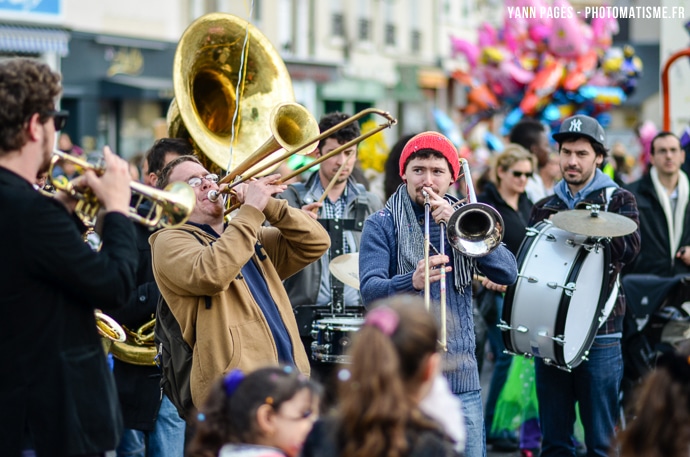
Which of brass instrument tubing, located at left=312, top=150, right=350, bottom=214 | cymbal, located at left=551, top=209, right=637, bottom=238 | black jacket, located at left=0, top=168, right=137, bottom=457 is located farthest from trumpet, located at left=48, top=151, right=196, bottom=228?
cymbal, located at left=551, top=209, right=637, bottom=238

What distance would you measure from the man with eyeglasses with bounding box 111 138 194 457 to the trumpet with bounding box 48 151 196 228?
1784 millimetres

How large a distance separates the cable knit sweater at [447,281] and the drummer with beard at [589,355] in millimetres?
1321

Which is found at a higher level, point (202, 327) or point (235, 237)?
point (235, 237)

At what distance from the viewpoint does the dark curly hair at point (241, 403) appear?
11.1ft

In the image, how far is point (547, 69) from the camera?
16547 mm

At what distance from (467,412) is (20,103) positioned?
2289mm

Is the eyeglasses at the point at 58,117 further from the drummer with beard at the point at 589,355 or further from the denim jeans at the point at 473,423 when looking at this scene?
the drummer with beard at the point at 589,355

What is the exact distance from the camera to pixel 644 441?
11.0 feet

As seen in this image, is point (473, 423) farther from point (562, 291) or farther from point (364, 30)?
point (364, 30)

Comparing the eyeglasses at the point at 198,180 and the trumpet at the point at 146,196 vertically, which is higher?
the eyeglasses at the point at 198,180

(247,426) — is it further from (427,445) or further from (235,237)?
(235,237)

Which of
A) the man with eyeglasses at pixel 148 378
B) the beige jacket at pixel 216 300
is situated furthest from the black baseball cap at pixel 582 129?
the beige jacket at pixel 216 300

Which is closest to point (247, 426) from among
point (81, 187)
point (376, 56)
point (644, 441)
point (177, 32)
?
point (81, 187)

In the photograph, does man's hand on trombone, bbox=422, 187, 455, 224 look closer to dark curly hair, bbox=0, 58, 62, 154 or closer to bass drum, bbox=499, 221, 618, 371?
bass drum, bbox=499, 221, 618, 371
